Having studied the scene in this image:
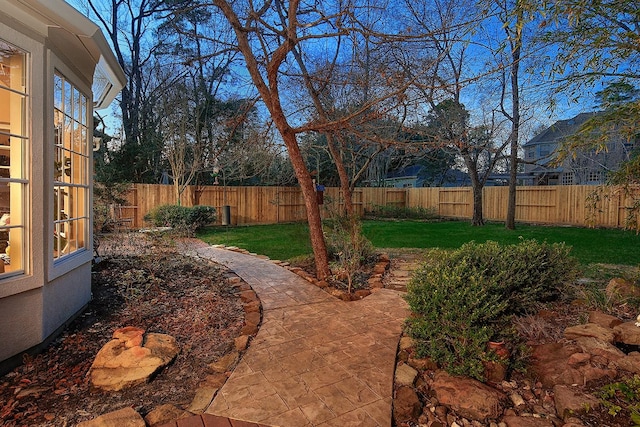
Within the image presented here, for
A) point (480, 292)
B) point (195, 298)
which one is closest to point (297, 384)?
point (480, 292)

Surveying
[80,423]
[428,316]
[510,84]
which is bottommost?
[80,423]

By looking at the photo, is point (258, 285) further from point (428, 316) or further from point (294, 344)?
point (428, 316)

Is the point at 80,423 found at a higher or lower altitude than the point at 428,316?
lower

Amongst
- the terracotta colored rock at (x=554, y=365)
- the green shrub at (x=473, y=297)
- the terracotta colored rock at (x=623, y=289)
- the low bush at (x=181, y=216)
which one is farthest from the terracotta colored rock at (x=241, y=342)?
the low bush at (x=181, y=216)

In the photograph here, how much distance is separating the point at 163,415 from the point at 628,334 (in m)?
3.14

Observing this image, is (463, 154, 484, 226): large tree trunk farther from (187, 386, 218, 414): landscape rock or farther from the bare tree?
(187, 386, 218, 414): landscape rock

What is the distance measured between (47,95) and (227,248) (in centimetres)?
539

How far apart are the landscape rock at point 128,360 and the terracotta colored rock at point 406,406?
1692 mm

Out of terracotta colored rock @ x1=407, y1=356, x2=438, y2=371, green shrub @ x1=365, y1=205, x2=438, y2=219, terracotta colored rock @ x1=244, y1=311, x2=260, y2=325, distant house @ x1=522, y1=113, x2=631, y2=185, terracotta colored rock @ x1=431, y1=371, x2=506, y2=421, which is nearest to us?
terracotta colored rock @ x1=431, y1=371, x2=506, y2=421

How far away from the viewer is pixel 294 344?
2973 mm

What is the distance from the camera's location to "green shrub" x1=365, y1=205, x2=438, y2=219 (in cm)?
1700

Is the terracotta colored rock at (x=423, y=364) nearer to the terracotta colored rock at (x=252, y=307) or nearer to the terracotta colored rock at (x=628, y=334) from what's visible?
the terracotta colored rock at (x=628, y=334)

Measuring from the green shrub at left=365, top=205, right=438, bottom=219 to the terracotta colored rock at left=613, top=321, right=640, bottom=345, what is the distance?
14549 mm

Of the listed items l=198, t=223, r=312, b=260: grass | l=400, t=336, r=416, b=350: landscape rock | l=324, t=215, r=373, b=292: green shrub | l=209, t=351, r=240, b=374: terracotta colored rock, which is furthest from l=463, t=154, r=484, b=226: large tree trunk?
l=209, t=351, r=240, b=374: terracotta colored rock
